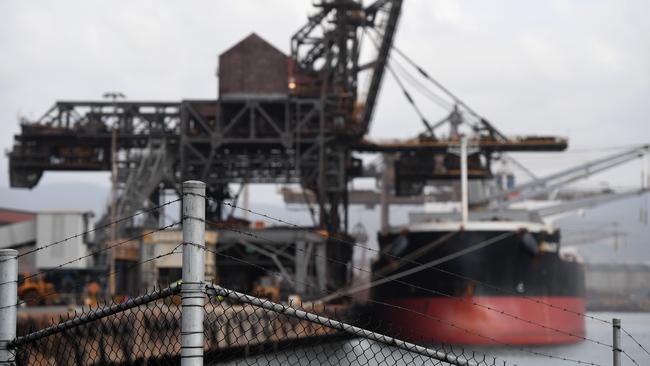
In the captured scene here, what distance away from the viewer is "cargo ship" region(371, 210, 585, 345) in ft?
200

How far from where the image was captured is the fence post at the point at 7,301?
441 inches

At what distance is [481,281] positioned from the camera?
210 ft

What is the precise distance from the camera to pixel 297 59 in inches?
3046

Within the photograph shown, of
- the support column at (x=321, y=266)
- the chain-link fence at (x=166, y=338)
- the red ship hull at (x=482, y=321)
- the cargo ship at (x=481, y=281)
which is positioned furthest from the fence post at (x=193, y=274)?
the support column at (x=321, y=266)

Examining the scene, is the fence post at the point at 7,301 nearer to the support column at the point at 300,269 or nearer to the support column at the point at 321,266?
the support column at the point at 300,269

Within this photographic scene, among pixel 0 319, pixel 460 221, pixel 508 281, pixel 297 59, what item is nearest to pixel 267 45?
pixel 297 59

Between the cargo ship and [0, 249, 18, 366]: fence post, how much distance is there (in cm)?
4884

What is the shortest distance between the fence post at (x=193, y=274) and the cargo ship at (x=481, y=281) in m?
50.0

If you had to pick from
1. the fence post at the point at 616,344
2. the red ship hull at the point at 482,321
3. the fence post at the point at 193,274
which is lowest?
the red ship hull at the point at 482,321

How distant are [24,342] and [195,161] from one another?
64.1 m

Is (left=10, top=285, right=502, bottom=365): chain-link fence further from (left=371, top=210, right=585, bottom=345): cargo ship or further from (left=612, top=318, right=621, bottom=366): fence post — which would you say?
(left=371, top=210, right=585, bottom=345): cargo ship

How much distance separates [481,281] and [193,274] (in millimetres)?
55182

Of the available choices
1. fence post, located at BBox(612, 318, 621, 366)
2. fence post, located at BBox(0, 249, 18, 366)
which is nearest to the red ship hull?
fence post, located at BBox(612, 318, 621, 366)

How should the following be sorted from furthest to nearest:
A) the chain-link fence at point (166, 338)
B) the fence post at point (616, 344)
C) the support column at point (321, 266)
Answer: the support column at point (321, 266) → the fence post at point (616, 344) → the chain-link fence at point (166, 338)
